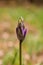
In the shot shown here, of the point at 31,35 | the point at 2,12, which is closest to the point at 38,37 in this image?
the point at 31,35

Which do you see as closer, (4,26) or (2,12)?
(4,26)

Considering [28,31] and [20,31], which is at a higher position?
[20,31]

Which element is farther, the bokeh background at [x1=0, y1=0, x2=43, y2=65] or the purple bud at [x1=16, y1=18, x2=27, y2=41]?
the bokeh background at [x1=0, y1=0, x2=43, y2=65]

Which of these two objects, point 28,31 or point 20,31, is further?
point 28,31

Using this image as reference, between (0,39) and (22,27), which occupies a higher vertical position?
(22,27)

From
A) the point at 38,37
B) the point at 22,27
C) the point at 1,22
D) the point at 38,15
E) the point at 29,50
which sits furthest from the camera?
the point at 38,15

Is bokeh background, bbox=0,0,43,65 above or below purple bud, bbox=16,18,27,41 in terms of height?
below

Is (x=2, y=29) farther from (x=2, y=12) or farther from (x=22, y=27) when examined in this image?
(x=22, y=27)

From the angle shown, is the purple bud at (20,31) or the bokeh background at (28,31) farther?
the bokeh background at (28,31)
